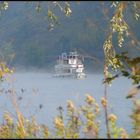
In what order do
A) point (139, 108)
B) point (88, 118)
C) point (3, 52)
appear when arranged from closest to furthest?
point (139, 108), point (88, 118), point (3, 52)

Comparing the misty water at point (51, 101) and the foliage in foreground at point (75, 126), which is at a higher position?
the misty water at point (51, 101)

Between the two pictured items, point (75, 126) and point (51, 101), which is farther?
point (51, 101)

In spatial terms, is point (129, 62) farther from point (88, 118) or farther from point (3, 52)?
point (3, 52)

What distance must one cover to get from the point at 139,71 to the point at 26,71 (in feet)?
470

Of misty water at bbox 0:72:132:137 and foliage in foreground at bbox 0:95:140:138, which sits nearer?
foliage in foreground at bbox 0:95:140:138

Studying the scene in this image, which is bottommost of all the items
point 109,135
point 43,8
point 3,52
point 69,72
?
point 109,135

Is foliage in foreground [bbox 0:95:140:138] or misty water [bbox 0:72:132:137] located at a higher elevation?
misty water [bbox 0:72:132:137]

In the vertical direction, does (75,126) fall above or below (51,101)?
below

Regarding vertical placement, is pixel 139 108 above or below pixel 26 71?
below

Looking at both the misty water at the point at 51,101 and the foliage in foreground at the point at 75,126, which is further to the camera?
the misty water at the point at 51,101

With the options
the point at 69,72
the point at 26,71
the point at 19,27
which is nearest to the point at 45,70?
the point at 26,71

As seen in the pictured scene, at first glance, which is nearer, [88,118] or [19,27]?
[88,118]

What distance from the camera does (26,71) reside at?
147 meters

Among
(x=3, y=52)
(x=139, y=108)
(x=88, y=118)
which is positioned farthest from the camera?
(x=3, y=52)
